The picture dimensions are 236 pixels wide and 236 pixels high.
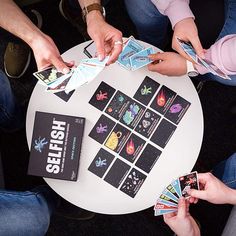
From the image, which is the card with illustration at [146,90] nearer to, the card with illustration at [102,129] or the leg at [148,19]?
the card with illustration at [102,129]

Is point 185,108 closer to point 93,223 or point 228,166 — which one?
point 228,166

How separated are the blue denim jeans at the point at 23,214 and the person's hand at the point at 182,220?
1.69ft

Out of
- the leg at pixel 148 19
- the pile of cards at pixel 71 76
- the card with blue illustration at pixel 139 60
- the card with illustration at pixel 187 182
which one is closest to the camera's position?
the pile of cards at pixel 71 76

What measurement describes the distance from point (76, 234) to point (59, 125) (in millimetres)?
757

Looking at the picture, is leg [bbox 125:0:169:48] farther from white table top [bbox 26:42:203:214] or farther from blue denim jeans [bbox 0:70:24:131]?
blue denim jeans [bbox 0:70:24:131]

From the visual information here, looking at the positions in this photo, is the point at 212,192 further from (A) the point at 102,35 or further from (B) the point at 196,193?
(A) the point at 102,35

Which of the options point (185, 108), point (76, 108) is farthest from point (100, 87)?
point (185, 108)

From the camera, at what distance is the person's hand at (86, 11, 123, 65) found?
1462mm

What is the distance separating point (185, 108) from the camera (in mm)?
1572

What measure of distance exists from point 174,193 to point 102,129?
393mm

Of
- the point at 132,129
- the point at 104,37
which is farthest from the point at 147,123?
the point at 104,37

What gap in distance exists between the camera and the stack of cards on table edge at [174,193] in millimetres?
1442

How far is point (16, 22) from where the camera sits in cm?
151

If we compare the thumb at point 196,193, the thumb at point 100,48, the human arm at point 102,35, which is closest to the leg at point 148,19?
the human arm at point 102,35
